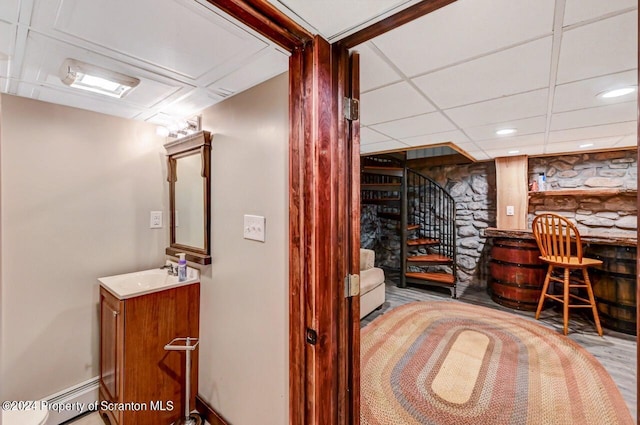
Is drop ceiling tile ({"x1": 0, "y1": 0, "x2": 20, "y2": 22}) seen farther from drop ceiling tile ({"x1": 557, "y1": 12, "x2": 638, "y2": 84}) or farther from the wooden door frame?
drop ceiling tile ({"x1": 557, "y1": 12, "x2": 638, "y2": 84})

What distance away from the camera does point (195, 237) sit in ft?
6.48

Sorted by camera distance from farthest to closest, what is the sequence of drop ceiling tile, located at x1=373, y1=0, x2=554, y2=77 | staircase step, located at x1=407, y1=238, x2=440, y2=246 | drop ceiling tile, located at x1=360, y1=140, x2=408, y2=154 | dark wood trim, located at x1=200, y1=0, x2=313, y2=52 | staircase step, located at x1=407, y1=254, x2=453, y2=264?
1. staircase step, located at x1=407, y1=238, x2=440, y2=246
2. staircase step, located at x1=407, y1=254, x2=453, y2=264
3. drop ceiling tile, located at x1=360, y1=140, x2=408, y2=154
4. drop ceiling tile, located at x1=373, y1=0, x2=554, y2=77
5. dark wood trim, located at x1=200, y1=0, x2=313, y2=52

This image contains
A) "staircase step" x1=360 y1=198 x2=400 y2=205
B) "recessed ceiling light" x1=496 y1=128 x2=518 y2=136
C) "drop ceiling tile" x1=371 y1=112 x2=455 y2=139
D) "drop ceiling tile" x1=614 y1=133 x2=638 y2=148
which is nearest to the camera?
"drop ceiling tile" x1=371 y1=112 x2=455 y2=139

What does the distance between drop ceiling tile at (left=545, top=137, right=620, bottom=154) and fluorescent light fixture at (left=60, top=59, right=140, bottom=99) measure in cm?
397

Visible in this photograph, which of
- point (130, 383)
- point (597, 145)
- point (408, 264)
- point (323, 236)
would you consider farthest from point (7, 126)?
point (597, 145)

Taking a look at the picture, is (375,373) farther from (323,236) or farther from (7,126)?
(7,126)

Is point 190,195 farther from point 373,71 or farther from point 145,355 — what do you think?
point 373,71

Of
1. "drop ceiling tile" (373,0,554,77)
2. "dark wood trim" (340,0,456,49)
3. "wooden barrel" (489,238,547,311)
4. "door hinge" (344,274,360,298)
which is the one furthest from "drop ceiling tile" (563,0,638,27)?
"wooden barrel" (489,238,547,311)

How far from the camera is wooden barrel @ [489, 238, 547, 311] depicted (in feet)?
10.6

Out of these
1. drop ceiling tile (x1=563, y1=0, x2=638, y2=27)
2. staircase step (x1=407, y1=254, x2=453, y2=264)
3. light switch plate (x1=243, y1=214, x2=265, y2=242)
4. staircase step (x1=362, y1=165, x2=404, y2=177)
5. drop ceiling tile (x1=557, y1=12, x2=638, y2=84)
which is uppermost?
drop ceiling tile (x1=557, y1=12, x2=638, y2=84)

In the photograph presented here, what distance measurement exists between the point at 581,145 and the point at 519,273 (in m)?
1.61

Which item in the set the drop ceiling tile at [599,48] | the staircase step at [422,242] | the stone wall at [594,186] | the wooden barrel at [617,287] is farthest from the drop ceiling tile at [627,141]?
the staircase step at [422,242]

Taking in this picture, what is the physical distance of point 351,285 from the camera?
1.18 m

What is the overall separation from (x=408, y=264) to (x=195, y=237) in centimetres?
319
